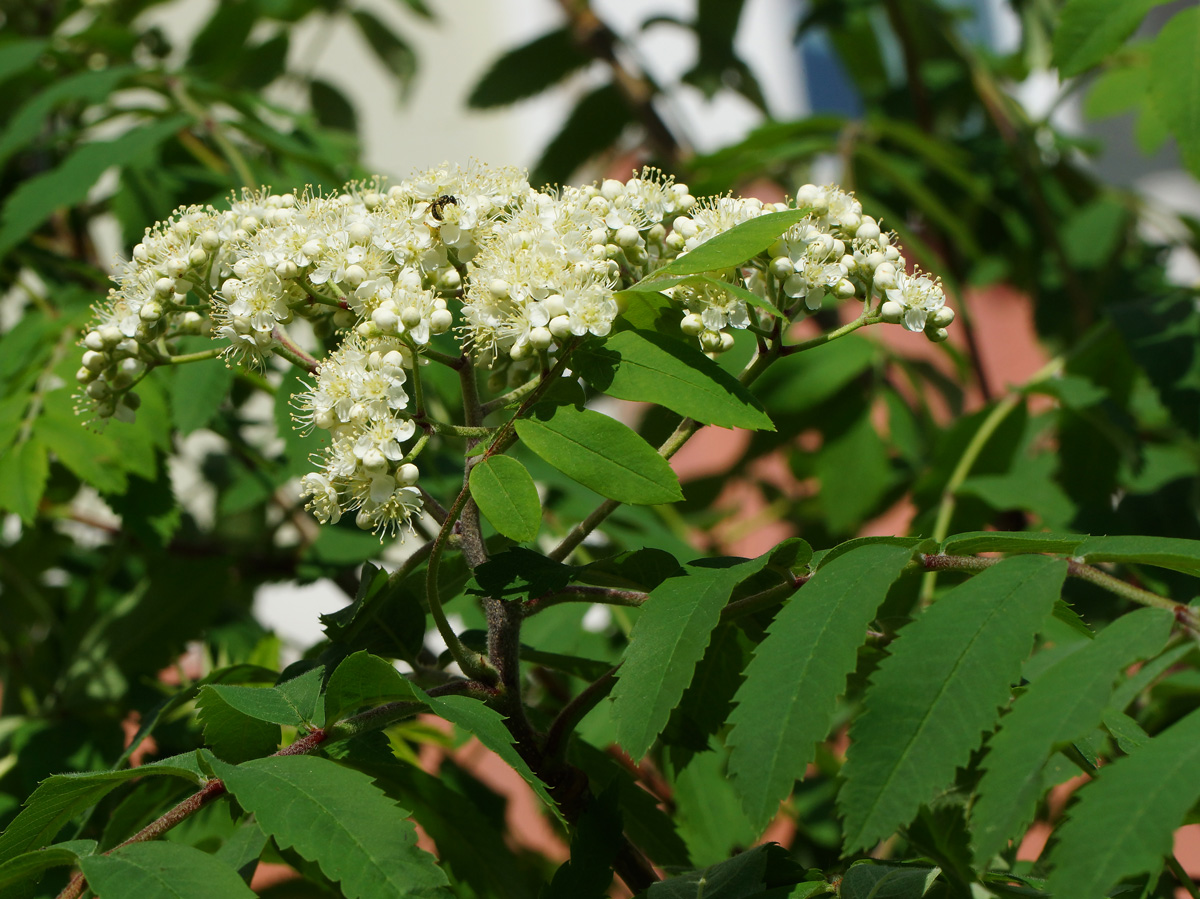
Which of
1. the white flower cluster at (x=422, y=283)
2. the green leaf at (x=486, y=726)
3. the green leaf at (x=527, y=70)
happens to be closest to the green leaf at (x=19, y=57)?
the white flower cluster at (x=422, y=283)

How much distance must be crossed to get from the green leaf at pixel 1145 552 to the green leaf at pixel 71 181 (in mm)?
1322

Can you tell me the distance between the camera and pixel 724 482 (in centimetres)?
246

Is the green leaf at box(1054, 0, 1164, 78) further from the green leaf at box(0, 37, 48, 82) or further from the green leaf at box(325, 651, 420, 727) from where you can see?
the green leaf at box(0, 37, 48, 82)

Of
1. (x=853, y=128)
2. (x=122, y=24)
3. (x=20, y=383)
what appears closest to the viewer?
(x=20, y=383)

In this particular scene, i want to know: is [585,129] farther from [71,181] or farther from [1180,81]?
[1180,81]

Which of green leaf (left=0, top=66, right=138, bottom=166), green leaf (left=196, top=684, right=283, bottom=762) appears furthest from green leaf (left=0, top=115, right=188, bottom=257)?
green leaf (left=196, top=684, right=283, bottom=762)

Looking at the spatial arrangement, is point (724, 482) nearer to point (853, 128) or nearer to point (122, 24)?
point (853, 128)

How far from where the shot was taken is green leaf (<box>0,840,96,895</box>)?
0.78 meters

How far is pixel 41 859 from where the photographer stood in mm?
793

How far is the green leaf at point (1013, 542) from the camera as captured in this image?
0.83 metres

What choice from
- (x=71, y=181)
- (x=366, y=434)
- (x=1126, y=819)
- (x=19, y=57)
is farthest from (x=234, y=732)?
(x=19, y=57)

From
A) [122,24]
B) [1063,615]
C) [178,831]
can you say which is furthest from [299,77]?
[1063,615]

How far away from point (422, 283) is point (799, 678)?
0.49 meters

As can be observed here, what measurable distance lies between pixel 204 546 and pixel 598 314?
4.30 ft
